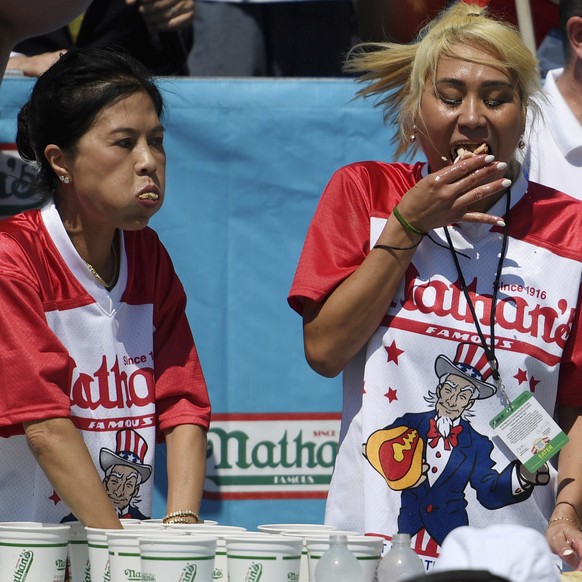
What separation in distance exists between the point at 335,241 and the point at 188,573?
98cm

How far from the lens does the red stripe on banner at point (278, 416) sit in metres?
3.66

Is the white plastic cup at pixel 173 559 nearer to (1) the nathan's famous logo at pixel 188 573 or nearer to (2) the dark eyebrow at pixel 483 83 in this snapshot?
(1) the nathan's famous logo at pixel 188 573

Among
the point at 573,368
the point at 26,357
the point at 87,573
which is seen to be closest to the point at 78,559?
the point at 87,573

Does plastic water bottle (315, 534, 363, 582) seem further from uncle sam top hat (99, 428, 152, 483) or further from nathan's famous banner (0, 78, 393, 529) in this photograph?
nathan's famous banner (0, 78, 393, 529)

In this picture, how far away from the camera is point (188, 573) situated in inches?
76.9

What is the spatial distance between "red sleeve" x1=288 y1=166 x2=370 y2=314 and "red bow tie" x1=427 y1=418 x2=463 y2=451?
1.22ft

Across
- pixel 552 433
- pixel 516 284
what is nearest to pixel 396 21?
pixel 516 284

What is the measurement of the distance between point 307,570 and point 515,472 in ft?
2.28

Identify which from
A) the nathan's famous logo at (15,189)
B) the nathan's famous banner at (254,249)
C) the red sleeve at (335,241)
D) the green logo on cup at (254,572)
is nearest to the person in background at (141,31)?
the nathan's famous banner at (254,249)

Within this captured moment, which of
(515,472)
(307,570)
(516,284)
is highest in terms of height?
(516,284)

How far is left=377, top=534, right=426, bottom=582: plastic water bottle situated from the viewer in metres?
2.06

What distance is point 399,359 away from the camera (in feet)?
8.61

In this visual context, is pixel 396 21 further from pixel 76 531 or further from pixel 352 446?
pixel 76 531

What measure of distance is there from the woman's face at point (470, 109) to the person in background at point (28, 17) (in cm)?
117
